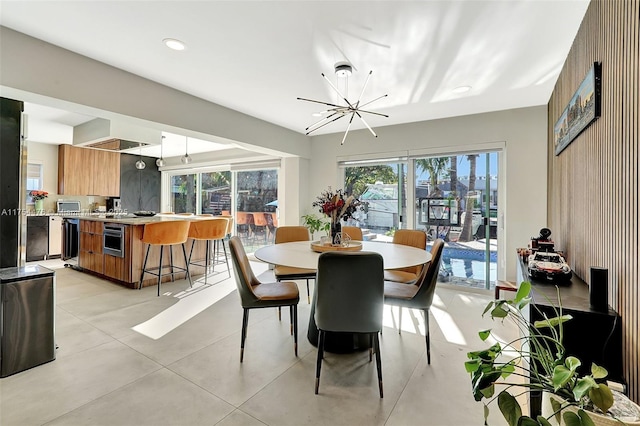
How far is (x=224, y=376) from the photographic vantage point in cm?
202

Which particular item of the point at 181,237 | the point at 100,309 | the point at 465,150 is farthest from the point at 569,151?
the point at 100,309

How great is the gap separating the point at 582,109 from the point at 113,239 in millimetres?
5381

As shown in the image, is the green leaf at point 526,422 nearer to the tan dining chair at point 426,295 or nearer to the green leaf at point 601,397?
the green leaf at point 601,397

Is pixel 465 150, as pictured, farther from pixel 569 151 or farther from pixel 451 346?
pixel 451 346

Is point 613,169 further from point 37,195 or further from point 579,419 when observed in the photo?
point 37,195

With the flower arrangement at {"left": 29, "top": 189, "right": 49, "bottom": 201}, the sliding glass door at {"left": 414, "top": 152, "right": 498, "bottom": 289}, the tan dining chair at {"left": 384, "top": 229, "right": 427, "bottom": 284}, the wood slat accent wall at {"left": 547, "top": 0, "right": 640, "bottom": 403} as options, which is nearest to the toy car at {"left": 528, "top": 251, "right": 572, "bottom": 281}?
the wood slat accent wall at {"left": 547, "top": 0, "right": 640, "bottom": 403}

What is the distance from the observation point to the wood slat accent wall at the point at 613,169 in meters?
1.28

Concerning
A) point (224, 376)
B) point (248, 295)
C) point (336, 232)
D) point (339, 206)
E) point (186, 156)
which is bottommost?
point (224, 376)

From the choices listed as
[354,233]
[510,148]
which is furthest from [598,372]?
[510,148]

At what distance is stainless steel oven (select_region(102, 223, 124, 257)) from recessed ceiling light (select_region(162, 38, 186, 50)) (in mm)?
2725

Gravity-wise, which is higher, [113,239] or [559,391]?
[113,239]

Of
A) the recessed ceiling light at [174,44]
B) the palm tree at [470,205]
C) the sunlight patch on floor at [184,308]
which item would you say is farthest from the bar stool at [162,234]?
the palm tree at [470,205]

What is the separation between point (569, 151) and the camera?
8.14 ft

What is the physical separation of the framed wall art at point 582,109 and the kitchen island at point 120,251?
4557 mm
